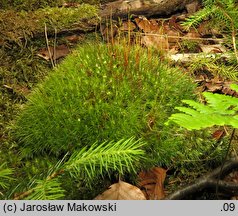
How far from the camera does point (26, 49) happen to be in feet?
11.1

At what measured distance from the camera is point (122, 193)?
6.78 ft

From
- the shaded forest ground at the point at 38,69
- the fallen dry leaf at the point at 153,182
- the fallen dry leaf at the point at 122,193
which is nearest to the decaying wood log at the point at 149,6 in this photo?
the shaded forest ground at the point at 38,69

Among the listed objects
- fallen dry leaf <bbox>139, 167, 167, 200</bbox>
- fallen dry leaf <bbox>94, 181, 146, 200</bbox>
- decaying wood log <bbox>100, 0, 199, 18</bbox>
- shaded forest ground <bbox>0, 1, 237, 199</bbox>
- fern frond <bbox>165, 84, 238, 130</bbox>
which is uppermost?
fern frond <bbox>165, 84, 238, 130</bbox>

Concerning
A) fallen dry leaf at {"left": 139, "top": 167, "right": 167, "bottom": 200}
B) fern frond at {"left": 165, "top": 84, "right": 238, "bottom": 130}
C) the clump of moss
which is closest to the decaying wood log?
the clump of moss

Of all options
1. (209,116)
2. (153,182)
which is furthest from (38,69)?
(209,116)

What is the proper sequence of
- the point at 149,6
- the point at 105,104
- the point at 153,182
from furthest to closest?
1. the point at 149,6
2. the point at 105,104
3. the point at 153,182

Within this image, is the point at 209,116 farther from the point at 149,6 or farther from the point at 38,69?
the point at 149,6

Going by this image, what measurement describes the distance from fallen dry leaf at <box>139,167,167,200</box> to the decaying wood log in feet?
6.85

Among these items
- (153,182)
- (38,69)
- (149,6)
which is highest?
(149,6)

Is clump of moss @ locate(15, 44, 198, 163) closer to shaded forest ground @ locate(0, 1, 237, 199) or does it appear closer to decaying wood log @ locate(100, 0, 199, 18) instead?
shaded forest ground @ locate(0, 1, 237, 199)

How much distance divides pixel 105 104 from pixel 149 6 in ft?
6.54

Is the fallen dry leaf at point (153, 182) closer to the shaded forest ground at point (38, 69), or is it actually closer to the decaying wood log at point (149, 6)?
the shaded forest ground at point (38, 69)

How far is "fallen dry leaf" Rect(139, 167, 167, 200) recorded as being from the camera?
222 centimetres
